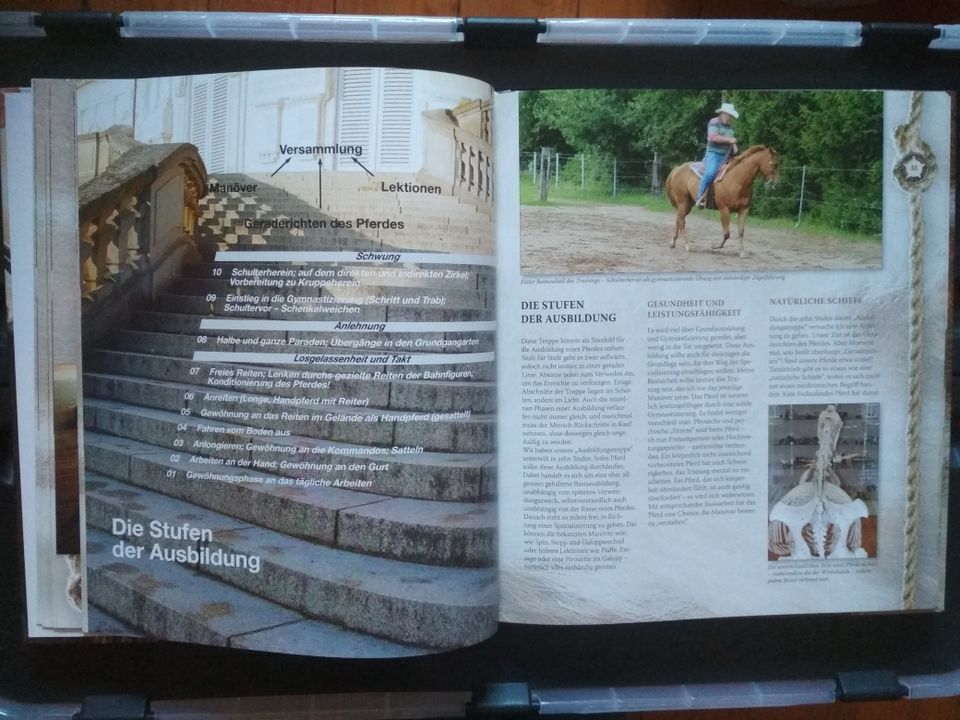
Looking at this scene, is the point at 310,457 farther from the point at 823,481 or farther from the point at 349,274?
the point at 823,481

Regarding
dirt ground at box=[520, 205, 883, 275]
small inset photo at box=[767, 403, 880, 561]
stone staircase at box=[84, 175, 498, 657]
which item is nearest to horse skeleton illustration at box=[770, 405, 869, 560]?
small inset photo at box=[767, 403, 880, 561]

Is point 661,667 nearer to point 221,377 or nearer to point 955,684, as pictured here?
point 955,684

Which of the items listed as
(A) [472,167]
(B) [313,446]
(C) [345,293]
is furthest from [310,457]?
(A) [472,167]

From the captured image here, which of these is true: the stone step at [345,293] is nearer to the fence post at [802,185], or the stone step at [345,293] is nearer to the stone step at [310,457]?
the stone step at [310,457]

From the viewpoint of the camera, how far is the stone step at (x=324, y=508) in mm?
447

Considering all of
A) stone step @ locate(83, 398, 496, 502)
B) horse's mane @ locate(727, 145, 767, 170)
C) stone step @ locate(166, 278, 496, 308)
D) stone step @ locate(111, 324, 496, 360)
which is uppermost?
horse's mane @ locate(727, 145, 767, 170)

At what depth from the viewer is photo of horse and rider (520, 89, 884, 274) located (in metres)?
0.47

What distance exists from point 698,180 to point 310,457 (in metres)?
0.33

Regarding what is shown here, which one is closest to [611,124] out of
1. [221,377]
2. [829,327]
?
[829,327]

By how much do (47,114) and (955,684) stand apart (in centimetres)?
A: 77

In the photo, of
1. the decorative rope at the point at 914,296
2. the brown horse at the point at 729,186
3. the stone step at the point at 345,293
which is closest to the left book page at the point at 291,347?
the stone step at the point at 345,293

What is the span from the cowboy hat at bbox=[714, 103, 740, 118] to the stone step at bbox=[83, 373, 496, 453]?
27 cm

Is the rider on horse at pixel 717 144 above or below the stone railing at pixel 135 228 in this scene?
above

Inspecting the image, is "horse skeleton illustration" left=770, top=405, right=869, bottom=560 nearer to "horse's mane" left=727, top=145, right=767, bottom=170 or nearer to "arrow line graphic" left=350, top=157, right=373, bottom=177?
"horse's mane" left=727, top=145, right=767, bottom=170
